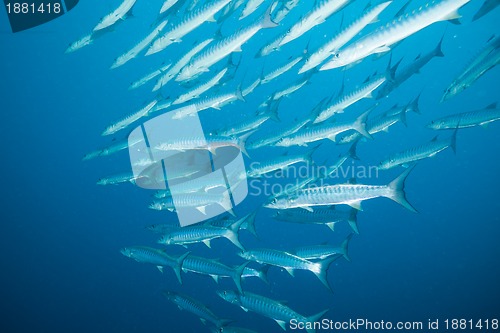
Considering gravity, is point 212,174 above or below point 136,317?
above

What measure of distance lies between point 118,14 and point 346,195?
5.21 metres

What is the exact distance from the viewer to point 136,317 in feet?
51.9

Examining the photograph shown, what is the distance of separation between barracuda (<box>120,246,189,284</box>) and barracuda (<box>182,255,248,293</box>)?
239mm

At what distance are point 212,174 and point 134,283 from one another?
14165 millimetres

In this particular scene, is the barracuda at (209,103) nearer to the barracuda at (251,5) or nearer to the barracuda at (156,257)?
the barracuda at (251,5)

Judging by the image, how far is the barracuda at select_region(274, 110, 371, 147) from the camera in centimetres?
604

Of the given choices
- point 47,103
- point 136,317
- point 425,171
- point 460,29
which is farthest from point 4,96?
point 460,29

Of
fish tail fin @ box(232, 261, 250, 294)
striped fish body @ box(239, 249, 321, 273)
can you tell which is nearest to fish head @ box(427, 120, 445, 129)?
striped fish body @ box(239, 249, 321, 273)

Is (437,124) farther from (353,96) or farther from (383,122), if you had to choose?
(353,96)

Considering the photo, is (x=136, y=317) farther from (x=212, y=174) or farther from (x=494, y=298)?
(x=494, y=298)

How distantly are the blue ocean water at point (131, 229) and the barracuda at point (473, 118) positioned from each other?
812 millimetres

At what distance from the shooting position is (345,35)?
4.34 metres

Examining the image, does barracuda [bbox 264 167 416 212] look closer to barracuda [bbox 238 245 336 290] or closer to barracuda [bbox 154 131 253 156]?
barracuda [bbox 238 245 336 290]

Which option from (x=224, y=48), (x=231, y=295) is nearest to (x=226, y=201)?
(x=231, y=295)
